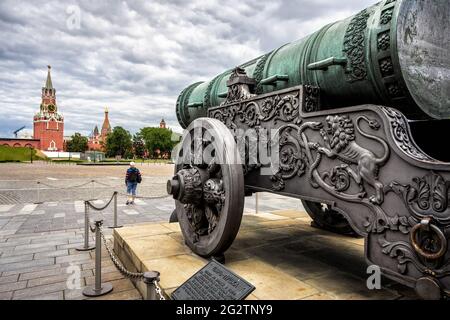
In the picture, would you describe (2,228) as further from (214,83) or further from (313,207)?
(313,207)

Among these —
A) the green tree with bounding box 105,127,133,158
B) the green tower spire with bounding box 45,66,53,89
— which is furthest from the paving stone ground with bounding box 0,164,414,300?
the green tower spire with bounding box 45,66,53,89

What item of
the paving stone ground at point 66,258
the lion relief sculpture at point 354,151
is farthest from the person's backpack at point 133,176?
the lion relief sculpture at point 354,151

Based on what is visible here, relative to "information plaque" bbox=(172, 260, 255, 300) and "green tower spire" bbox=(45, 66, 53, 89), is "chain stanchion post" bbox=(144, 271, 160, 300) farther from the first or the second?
"green tower spire" bbox=(45, 66, 53, 89)

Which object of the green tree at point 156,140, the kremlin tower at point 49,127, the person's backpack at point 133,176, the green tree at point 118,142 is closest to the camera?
the person's backpack at point 133,176

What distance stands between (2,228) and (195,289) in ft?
18.9

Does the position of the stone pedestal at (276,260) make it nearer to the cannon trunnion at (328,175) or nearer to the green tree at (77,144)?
the cannon trunnion at (328,175)

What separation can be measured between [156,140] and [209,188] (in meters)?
84.5

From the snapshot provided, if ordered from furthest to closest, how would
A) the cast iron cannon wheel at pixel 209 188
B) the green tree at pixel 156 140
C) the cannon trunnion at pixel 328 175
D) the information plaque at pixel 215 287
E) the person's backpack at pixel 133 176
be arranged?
the green tree at pixel 156 140
the person's backpack at pixel 133 176
the cast iron cannon wheel at pixel 209 188
the information plaque at pixel 215 287
the cannon trunnion at pixel 328 175

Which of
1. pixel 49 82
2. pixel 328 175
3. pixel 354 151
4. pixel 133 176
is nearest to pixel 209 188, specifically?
pixel 328 175

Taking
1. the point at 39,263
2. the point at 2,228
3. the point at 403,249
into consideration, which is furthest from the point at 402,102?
the point at 2,228

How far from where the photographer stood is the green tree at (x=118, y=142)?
77.1 metres

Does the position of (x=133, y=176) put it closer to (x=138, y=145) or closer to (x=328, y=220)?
(x=328, y=220)

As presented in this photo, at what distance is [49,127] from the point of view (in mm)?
92625

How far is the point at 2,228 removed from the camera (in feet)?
21.2
